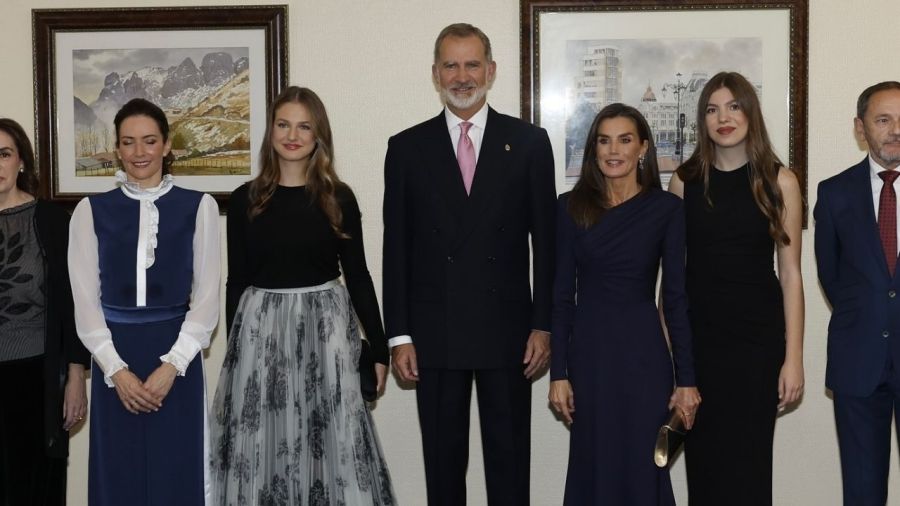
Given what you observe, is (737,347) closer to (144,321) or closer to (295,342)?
(295,342)

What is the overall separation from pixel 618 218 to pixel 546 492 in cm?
149

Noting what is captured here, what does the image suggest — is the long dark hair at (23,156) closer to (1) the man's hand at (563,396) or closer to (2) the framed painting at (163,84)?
(2) the framed painting at (163,84)

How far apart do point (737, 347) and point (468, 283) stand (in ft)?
2.78

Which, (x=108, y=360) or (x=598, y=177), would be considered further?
(x=598, y=177)

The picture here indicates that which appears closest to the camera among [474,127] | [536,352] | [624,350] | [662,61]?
[624,350]

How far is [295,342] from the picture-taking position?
109 inches

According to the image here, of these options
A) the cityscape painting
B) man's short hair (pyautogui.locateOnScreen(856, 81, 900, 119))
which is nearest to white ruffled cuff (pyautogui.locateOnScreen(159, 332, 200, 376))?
the cityscape painting

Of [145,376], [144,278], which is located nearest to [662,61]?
[144,278]

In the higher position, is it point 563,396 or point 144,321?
point 144,321

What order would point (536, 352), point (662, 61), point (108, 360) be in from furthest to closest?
point (662, 61), point (536, 352), point (108, 360)

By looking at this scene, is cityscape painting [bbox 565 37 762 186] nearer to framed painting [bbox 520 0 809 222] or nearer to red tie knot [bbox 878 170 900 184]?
framed painting [bbox 520 0 809 222]

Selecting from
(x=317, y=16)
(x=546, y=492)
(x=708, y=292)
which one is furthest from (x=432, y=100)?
(x=546, y=492)

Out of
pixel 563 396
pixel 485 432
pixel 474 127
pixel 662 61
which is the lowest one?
pixel 485 432

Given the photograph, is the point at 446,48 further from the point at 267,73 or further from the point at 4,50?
the point at 4,50
